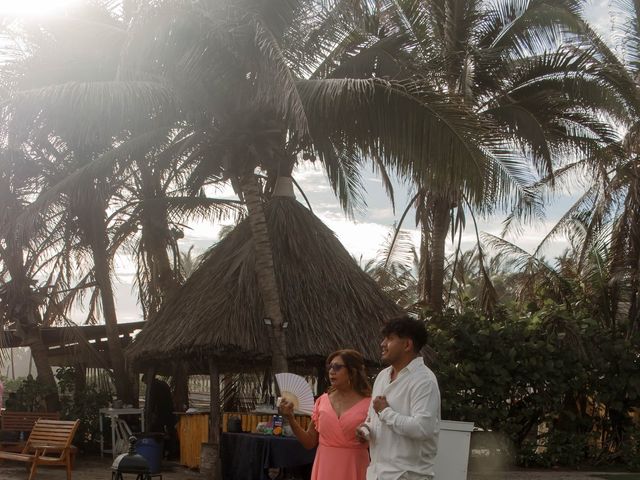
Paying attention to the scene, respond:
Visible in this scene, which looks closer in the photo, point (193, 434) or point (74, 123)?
point (74, 123)

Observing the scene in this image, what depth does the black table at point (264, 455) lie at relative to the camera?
9.73m

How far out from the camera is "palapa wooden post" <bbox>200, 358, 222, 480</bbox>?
1223 centimetres

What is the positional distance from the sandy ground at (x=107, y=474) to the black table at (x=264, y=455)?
8.46 feet

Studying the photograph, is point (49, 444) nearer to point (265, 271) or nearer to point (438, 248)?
point (265, 271)

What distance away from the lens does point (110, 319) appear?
1717 centimetres

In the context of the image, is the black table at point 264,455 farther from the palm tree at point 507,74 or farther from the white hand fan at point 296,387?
the palm tree at point 507,74

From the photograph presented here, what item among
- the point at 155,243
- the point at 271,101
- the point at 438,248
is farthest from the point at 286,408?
the point at 438,248

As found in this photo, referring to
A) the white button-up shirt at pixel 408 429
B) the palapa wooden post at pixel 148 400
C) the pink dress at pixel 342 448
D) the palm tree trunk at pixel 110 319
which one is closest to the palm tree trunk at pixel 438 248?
the palapa wooden post at pixel 148 400

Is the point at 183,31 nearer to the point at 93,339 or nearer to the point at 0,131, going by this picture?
the point at 0,131

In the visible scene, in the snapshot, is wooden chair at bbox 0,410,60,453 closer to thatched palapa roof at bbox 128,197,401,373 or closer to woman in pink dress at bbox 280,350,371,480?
thatched palapa roof at bbox 128,197,401,373

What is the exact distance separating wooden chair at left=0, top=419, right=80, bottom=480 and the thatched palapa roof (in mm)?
1869

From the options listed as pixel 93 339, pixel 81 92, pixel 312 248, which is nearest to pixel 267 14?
pixel 81 92

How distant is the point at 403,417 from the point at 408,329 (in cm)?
47

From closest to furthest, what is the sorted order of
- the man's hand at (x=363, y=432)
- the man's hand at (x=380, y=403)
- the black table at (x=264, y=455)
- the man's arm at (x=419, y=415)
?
the man's arm at (x=419, y=415), the man's hand at (x=380, y=403), the man's hand at (x=363, y=432), the black table at (x=264, y=455)
